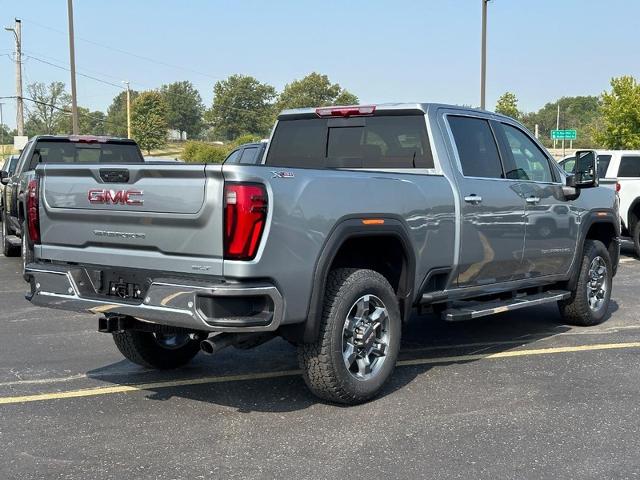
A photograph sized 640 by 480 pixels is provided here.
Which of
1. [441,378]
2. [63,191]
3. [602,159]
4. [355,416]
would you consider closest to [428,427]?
[355,416]

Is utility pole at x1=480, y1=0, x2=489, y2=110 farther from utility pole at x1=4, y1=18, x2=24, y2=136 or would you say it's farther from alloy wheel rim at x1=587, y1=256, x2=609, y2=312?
utility pole at x1=4, y1=18, x2=24, y2=136

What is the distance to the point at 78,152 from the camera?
11.2m

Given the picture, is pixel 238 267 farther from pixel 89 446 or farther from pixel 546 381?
pixel 546 381

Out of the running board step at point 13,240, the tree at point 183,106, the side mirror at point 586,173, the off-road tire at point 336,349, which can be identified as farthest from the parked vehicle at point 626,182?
the tree at point 183,106

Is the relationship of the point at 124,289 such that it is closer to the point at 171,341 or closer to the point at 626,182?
the point at 171,341

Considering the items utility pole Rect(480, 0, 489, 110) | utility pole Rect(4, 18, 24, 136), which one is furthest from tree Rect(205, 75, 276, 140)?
utility pole Rect(480, 0, 489, 110)

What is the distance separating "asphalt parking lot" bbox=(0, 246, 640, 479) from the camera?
3.83 meters

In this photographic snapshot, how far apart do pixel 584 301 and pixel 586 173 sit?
129 cm

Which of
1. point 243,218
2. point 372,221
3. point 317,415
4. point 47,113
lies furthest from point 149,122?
point 243,218

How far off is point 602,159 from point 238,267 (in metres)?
12.0

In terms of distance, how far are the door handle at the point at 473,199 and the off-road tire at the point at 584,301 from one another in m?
2.10

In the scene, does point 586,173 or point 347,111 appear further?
point 586,173

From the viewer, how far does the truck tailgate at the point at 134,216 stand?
13.3ft

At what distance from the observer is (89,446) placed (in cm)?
407
